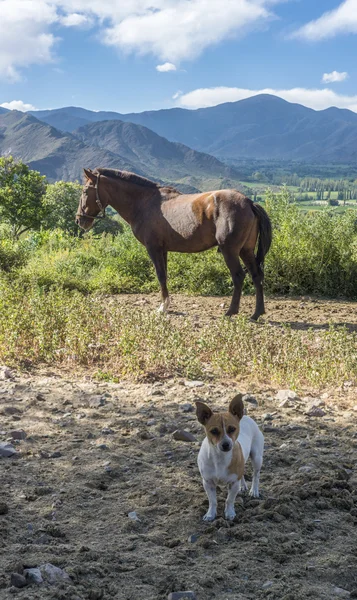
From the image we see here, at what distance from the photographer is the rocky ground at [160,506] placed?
94.0 inches

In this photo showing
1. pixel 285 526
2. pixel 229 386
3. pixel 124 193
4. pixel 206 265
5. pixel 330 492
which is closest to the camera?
pixel 285 526

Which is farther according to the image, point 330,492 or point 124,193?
point 124,193

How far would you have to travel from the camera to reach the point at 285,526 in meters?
2.82

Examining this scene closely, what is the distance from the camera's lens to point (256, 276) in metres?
8.59

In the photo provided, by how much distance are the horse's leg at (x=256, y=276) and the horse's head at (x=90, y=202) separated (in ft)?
8.05

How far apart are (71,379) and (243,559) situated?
330cm

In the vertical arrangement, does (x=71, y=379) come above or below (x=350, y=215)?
below

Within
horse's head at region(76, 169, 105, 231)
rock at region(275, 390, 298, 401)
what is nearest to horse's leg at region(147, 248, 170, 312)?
horse's head at region(76, 169, 105, 231)

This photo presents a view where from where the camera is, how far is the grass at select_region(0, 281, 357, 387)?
18.3 feet

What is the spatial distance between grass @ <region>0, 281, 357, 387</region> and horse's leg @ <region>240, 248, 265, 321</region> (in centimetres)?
97

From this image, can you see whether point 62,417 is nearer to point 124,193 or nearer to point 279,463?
point 279,463

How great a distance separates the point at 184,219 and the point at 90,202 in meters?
1.70

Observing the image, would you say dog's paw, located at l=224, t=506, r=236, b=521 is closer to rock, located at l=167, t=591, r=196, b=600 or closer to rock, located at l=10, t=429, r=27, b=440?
rock, located at l=167, t=591, r=196, b=600

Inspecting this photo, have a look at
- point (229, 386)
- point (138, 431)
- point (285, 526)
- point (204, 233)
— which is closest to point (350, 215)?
point (204, 233)
